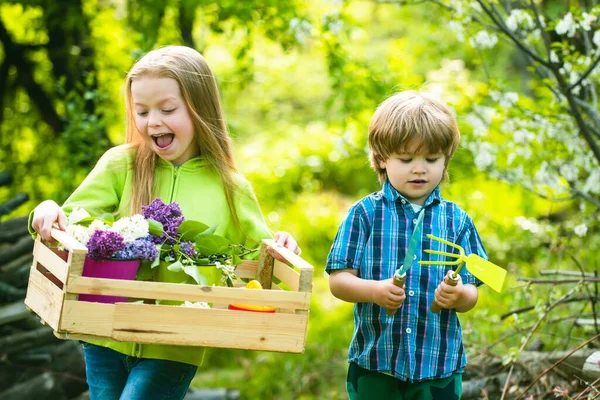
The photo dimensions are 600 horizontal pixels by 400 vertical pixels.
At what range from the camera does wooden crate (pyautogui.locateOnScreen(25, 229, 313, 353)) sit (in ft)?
7.25

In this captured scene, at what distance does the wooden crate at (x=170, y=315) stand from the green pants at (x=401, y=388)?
0.39 meters

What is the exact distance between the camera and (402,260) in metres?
2.58

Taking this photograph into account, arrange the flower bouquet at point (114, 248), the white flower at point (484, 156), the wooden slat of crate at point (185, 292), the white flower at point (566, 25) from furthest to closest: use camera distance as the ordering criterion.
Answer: the white flower at point (484, 156) < the white flower at point (566, 25) < the flower bouquet at point (114, 248) < the wooden slat of crate at point (185, 292)

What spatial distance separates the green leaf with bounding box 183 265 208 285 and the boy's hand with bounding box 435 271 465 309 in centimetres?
67

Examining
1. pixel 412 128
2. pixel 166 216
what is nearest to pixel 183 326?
pixel 166 216

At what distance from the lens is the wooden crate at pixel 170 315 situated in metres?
2.21

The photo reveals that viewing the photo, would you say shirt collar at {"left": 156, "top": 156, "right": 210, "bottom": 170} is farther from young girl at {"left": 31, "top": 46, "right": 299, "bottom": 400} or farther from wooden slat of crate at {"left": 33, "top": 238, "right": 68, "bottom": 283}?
wooden slat of crate at {"left": 33, "top": 238, "right": 68, "bottom": 283}

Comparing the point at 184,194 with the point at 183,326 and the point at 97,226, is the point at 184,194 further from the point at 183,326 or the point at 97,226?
the point at 183,326

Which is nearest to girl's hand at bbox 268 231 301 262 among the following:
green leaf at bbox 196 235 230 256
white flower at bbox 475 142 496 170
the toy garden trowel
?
green leaf at bbox 196 235 230 256

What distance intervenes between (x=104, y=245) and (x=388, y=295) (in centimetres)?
81

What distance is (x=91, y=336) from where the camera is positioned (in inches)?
88.5

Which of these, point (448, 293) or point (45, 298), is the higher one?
point (448, 293)

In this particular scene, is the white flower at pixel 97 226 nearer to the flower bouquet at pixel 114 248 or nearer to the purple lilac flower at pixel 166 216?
the flower bouquet at pixel 114 248

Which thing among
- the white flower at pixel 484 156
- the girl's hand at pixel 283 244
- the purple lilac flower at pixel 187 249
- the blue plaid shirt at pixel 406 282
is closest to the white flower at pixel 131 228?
the purple lilac flower at pixel 187 249
